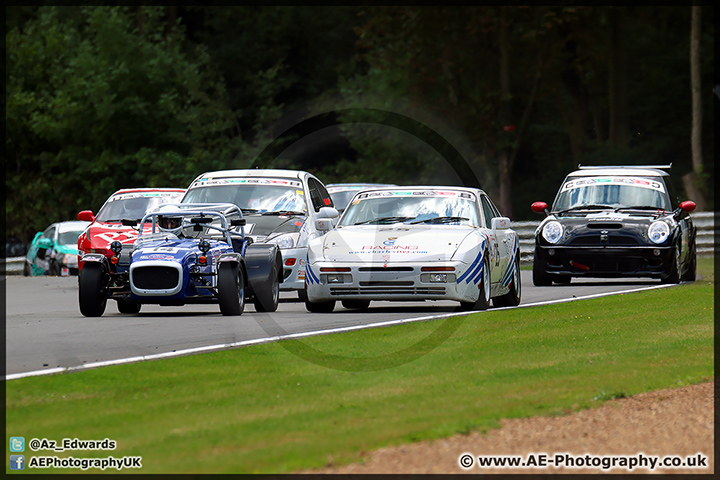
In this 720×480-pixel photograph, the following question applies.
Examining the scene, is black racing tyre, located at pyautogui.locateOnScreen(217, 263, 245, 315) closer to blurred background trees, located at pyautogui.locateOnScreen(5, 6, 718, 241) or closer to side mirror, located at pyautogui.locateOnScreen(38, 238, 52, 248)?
side mirror, located at pyautogui.locateOnScreen(38, 238, 52, 248)

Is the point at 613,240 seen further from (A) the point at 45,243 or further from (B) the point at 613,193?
(A) the point at 45,243

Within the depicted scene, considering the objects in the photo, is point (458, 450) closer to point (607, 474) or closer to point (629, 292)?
point (607, 474)

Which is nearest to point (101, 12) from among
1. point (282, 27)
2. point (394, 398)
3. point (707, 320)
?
point (282, 27)

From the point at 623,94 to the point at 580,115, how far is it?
1896 millimetres

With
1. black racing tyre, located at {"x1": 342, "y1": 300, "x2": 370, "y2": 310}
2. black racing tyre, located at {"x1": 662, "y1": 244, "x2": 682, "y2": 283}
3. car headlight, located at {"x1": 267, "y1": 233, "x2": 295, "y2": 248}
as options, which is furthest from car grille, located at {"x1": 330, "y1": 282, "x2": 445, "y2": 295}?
black racing tyre, located at {"x1": 662, "y1": 244, "x2": 682, "y2": 283}

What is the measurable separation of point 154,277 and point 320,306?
207 cm

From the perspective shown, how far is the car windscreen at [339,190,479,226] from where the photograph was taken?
15.6m

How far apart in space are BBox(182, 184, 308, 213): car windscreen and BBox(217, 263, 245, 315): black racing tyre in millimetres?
3329

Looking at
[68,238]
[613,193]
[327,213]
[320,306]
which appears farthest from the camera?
[68,238]

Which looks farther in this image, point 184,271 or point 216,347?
point 184,271

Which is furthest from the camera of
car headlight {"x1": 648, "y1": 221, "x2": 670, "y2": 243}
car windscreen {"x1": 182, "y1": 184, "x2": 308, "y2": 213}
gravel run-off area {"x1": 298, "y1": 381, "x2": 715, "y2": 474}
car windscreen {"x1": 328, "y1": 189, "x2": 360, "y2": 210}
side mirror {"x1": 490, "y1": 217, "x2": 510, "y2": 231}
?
car windscreen {"x1": 328, "y1": 189, "x2": 360, "y2": 210}

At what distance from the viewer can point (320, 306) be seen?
15.3 metres

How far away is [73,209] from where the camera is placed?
4803 cm

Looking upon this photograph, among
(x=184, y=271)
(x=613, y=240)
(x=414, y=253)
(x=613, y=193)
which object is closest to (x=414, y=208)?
(x=414, y=253)
